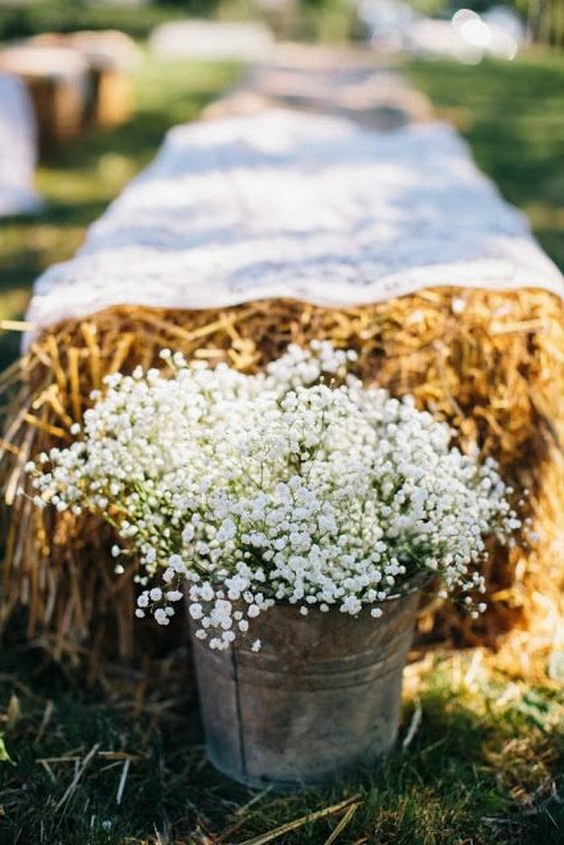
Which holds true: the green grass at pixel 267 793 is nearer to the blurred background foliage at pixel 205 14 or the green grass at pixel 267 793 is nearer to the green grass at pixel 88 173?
the green grass at pixel 88 173

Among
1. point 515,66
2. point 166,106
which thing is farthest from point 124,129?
point 515,66

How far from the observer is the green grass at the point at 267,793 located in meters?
2.21

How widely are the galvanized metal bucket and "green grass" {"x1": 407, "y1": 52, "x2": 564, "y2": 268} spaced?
143 inches

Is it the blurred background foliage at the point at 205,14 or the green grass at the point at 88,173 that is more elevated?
the green grass at the point at 88,173

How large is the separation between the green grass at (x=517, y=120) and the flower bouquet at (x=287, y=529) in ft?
11.8

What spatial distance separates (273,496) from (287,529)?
110 millimetres

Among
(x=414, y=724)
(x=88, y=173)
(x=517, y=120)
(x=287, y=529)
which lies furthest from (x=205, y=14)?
(x=287, y=529)

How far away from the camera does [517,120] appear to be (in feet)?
29.9

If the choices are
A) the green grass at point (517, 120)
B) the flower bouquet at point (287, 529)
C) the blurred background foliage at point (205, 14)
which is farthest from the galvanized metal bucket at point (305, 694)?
the blurred background foliage at point (205, 14)

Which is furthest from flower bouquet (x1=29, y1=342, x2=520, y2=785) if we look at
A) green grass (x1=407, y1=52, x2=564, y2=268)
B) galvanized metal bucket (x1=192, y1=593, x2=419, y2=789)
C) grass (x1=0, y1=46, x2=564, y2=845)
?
green grass (x1=407, y1=52, x2=564, y2=268)

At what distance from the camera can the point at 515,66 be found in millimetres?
11891

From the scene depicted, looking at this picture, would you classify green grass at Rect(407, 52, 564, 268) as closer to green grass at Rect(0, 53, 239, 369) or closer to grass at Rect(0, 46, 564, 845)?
green grass at Rect(0, 53, 239, 369)

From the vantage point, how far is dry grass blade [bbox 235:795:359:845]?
220 centimetres

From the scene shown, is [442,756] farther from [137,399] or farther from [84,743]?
[137,399]
